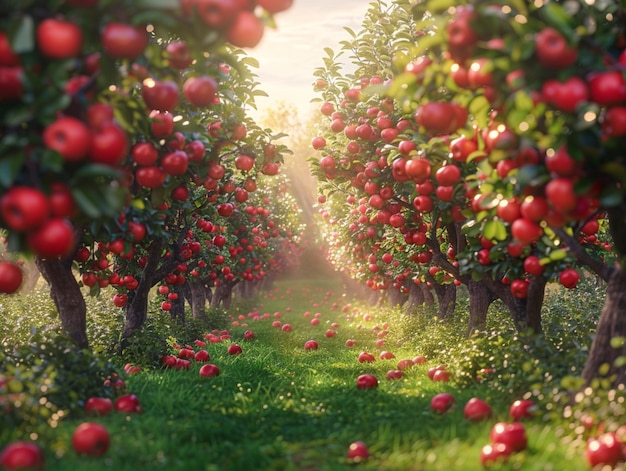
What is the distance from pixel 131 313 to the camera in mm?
9703

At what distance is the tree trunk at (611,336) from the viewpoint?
4.94m

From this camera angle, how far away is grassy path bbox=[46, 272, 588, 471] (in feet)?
14.1

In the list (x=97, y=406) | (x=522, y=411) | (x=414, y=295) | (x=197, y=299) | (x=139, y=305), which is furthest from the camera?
(x=197, y=299)

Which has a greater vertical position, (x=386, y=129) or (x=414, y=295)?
(x=386, y=129)

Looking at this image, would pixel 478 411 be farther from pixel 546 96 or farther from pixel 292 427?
pixel 546 96

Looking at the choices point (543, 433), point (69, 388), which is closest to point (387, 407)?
point (543, 433)

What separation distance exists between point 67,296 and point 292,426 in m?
3.43

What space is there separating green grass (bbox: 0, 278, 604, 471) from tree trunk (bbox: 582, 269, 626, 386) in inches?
27.9

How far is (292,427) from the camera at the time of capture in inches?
226

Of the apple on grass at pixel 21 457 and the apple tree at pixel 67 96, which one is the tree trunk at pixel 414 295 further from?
the apple on grass at pixel 21 457

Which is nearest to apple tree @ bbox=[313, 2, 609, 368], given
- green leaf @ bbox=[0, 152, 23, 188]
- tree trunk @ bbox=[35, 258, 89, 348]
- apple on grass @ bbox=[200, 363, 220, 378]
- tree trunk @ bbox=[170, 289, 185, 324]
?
green leaf @ bbox=[0, 152, 23, 188]

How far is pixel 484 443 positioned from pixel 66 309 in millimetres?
5291

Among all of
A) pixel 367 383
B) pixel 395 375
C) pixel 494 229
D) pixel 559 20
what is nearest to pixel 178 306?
pixel 395 375

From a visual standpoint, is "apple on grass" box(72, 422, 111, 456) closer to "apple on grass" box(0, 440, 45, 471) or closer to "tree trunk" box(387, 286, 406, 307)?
"apple on grass" box(0, 440, 45, 471)
